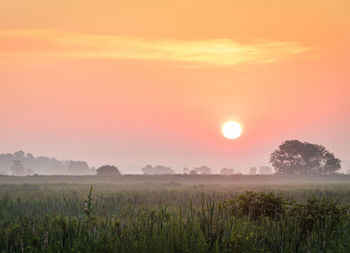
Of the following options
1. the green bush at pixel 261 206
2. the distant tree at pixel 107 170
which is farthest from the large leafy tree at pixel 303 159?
the green bush at pixel 261 206

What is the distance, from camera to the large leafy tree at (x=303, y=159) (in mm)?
96188

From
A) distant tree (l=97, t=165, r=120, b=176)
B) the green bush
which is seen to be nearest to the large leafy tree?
distant tree (l=97, t=165, r=120, b=176)

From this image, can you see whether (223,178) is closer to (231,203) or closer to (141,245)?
(231,203)

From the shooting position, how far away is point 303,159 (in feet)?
322

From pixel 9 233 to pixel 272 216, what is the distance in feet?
27.9

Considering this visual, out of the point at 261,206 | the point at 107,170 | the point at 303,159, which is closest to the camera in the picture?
the point at 261,206

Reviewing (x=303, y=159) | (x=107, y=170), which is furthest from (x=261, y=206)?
(x=107, y=170)

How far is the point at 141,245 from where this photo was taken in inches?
316

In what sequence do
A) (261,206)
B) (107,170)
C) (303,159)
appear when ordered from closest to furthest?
(261,206), (303,159), (107,170)

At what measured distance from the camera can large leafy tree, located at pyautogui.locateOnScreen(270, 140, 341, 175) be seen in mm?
96188

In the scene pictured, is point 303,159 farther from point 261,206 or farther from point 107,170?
point 261,206

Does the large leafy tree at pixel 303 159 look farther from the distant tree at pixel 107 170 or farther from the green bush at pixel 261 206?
the green bush at pixel 261 206

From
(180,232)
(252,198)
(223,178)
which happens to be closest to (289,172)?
(223,178)

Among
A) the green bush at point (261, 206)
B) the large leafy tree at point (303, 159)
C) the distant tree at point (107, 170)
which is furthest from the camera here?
the distant tree at point (107, 170)
